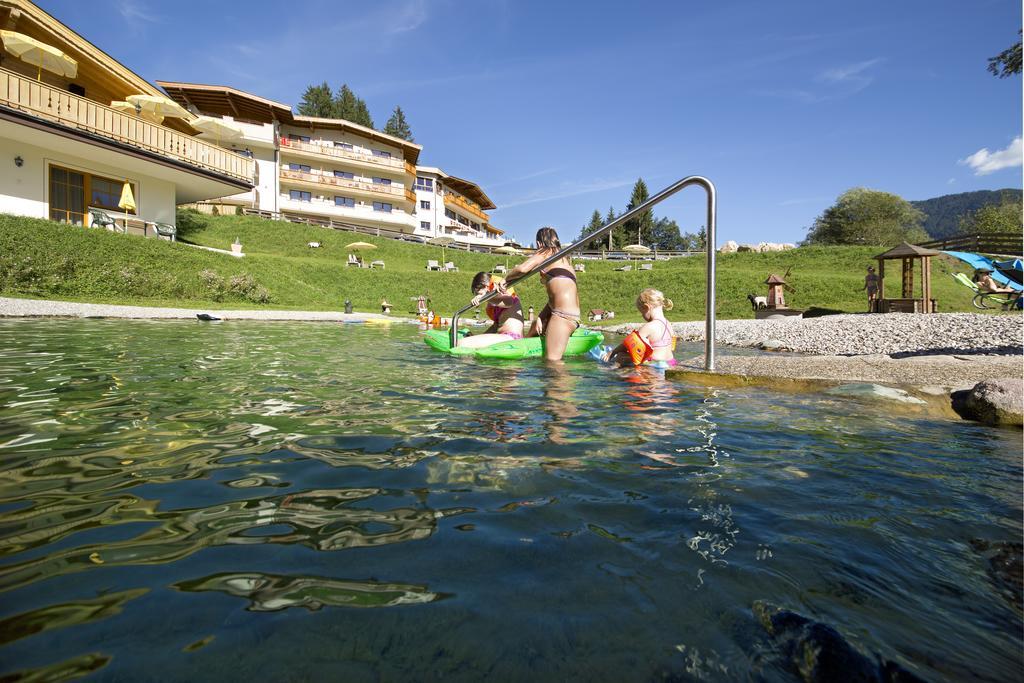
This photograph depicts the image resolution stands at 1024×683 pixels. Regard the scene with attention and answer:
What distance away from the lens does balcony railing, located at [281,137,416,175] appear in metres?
47.5

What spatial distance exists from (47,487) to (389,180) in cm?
5501

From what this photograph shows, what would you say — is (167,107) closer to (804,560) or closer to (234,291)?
(234,291)

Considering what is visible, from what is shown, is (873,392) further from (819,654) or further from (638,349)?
(819,654)

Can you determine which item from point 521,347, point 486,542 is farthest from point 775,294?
point 486,542

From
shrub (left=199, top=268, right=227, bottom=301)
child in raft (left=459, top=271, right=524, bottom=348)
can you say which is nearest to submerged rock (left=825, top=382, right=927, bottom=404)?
child in raft (left=459, top=271, right=524, bottom=348)

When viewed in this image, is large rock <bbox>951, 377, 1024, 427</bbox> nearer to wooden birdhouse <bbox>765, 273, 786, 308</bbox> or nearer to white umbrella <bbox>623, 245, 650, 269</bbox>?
wooden birdhouse <bbox>765, 273, 786, 308</bbox>

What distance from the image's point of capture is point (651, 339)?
724 cm

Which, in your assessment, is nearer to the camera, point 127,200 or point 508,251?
point 127,200

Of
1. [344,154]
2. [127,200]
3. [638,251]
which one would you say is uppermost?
[344,154]

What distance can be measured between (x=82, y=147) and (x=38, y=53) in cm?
351

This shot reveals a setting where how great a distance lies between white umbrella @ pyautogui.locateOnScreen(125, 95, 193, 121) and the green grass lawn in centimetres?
706

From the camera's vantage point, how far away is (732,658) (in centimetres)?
119

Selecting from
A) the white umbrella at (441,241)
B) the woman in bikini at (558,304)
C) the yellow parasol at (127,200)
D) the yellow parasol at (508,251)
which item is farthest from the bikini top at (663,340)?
the white umbrella at (441,241)

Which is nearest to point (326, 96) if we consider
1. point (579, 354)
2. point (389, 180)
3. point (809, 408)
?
point (389, 180)
